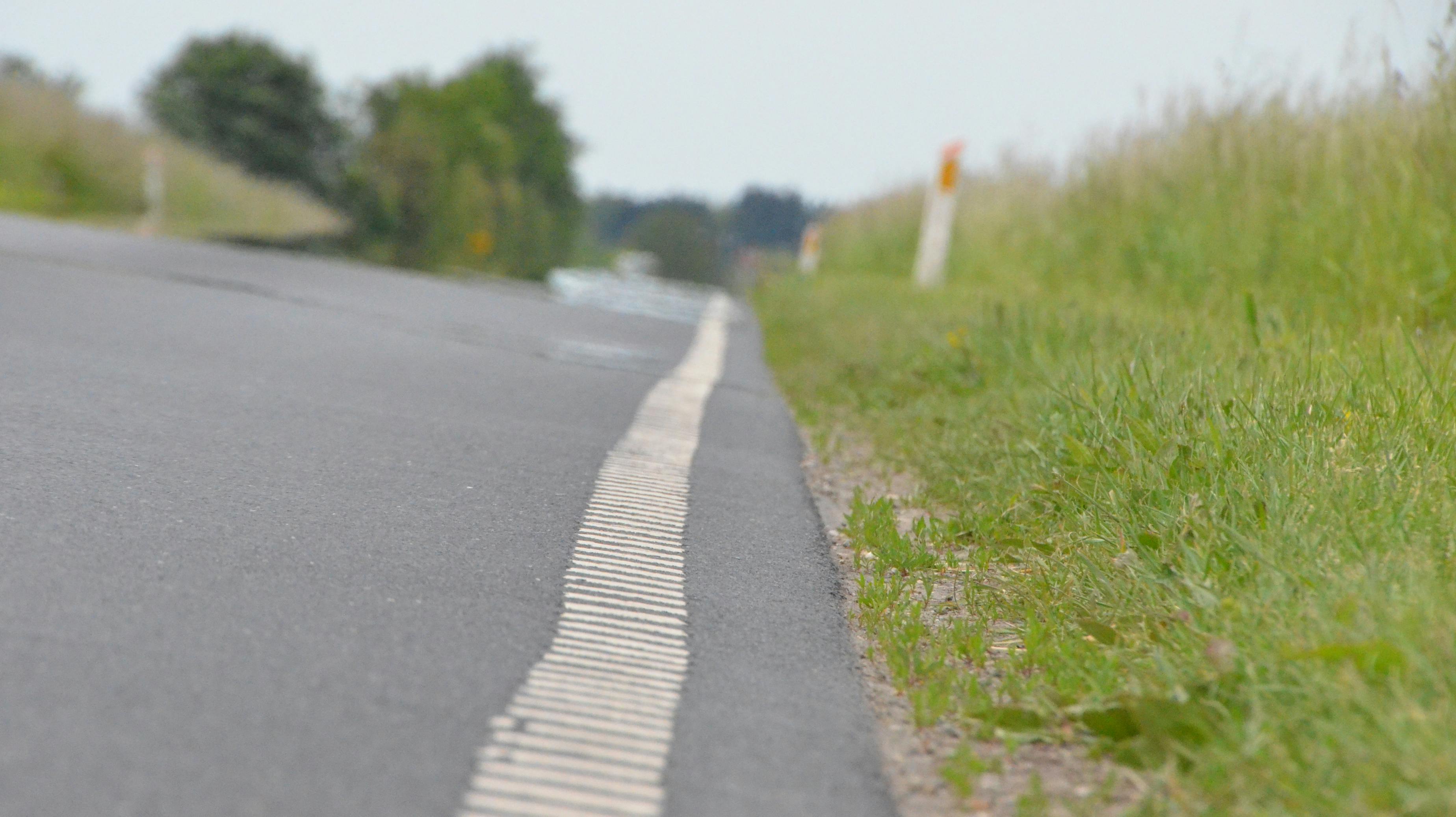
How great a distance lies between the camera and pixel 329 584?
10.2 feet

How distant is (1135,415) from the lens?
4453 mm

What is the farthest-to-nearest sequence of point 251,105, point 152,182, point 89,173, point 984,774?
1. point 251,105
2. point 152,182
3. point 89,173
4. point 984,774

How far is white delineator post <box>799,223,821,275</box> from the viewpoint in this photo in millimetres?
28312

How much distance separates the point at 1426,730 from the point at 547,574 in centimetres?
195

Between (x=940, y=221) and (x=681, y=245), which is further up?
(x=940, y=221)

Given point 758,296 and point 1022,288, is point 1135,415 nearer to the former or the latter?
point 1022,288

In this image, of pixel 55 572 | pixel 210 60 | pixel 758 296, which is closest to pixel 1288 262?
pixel 55 572

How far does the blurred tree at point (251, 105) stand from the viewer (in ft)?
228

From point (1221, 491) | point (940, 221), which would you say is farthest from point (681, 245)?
point (1221, 491)

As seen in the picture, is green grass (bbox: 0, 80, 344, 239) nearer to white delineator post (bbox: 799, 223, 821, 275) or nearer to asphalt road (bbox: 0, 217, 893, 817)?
white delineator post (bbox: 799, 223, 821, 275)

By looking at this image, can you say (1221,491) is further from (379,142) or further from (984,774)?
(379,142)

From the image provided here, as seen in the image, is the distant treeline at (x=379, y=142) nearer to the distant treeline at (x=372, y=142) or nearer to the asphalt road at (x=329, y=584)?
the distant treeline at (x=372, y=142)

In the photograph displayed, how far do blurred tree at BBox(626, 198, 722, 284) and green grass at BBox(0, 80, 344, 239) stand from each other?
102 metres

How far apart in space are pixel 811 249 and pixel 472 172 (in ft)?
147
